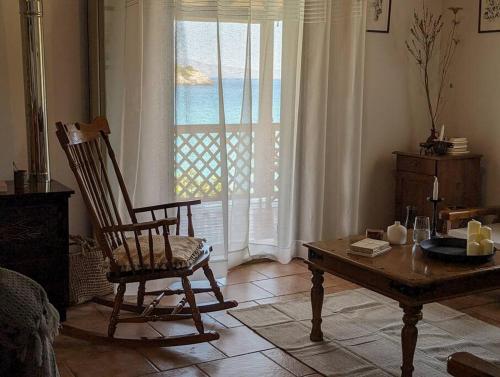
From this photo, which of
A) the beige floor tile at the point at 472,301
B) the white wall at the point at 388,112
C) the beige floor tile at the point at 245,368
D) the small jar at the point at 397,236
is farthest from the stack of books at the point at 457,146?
the beige floor tile at the point at 245,368

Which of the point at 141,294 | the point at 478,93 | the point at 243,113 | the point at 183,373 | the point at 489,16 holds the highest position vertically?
the point at 489,16

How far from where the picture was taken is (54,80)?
3.94m

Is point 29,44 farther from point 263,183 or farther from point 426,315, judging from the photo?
point 426,315

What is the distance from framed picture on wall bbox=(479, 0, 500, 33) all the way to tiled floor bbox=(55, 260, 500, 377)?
6.40 ft

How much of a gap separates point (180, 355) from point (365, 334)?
3.04ft

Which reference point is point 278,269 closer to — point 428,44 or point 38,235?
point 38,235

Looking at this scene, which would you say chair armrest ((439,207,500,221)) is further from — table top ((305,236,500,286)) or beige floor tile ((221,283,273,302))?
beige floor tile ((221,283,273,302))

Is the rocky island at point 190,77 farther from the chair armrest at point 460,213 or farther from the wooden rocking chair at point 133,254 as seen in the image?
the chair armrest at point 460,213

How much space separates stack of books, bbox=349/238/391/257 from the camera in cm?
302

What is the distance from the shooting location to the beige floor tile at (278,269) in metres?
4.45

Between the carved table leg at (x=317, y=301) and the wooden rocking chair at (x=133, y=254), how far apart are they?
0.48 m

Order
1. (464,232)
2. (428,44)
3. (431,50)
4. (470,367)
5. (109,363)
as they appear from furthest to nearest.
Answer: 1. (431,50)
2. (428,44)
3. (464,232)
4. (109,363)
5. (470,367)

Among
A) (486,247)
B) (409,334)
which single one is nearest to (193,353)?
(409,334)

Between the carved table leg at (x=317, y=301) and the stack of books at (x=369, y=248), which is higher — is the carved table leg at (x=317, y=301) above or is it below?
below
